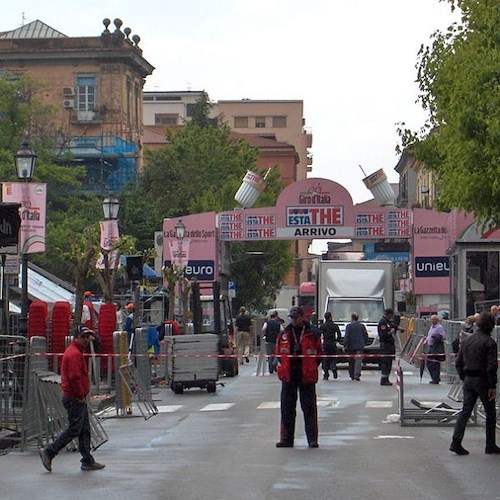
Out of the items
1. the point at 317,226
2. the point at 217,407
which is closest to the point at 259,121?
the point at 317,226

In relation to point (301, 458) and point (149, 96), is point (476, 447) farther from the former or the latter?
point (149, 96)

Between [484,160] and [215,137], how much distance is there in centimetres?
6025

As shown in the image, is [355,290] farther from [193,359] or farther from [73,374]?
[73,374]

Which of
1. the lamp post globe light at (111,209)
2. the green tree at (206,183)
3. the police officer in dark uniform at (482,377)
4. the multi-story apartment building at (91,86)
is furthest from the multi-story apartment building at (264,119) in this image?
the police officer in dark uniform at (482,377)

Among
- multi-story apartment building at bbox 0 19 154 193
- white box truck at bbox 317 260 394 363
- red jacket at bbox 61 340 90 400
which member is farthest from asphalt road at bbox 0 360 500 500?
multi-story apartment building at bbox 0 19 154 193

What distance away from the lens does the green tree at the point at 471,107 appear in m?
24.0

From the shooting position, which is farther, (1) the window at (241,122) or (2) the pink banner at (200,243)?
(1) the window at (241,122)

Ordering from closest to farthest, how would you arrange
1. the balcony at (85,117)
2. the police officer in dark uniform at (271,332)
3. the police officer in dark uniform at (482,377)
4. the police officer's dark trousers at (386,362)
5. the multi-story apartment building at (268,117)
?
the police officer in dark uniform at (482,377)
the police officer's dark trousers at (386,362)
the police officer in dark uniform at (271,332)
the balcony at (85,117)
the multi-story apartment building at (268,117)

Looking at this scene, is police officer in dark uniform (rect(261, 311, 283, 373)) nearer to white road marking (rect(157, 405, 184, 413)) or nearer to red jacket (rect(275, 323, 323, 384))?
white road marking (rect(157, 405, 184, 413))

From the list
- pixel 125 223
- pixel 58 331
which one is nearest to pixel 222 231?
pixel 58 331

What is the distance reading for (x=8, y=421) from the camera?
1953 cm

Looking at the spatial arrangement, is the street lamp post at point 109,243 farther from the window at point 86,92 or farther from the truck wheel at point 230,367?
the window at point 86,92

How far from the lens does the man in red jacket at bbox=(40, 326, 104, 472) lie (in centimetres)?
1589

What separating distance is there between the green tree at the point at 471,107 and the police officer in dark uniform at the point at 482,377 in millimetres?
6627
